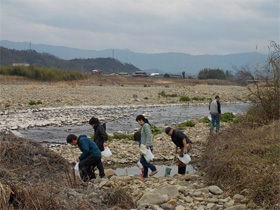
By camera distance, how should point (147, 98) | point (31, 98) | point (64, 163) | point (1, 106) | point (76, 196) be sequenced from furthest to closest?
point (147, 98) → point (31, 98) → point (1, 106) → point (64, 163) → point (76, 196)

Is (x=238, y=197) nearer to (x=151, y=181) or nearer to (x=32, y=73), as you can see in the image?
(x=151, y=181)

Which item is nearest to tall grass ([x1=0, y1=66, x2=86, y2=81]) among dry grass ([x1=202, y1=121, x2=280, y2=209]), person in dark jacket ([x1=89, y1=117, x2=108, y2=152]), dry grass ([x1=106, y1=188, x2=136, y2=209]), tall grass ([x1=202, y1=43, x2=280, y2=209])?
tall grass ([x1=202, y1=43, x2=280, y2=209])

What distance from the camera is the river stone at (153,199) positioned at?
6684 millimetres

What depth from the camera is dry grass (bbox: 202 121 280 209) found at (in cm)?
669

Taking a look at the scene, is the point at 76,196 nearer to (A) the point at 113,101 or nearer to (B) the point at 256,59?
(B) the point at 256,59

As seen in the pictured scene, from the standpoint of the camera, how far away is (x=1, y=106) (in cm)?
2405

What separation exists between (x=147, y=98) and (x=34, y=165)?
84.5 feet

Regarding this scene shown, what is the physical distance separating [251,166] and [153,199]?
92.7 inches

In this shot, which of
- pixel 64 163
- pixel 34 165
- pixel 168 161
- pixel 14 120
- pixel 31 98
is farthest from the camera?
pixel 31 98

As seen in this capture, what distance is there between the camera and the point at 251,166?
25.2ft

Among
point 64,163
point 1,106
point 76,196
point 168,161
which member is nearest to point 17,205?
point 76,196

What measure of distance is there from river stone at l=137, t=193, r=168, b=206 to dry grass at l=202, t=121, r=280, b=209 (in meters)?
1.49

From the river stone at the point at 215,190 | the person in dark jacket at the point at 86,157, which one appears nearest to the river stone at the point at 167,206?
the river stone at the point at 215,190

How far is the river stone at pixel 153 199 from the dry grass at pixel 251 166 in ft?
4.89
